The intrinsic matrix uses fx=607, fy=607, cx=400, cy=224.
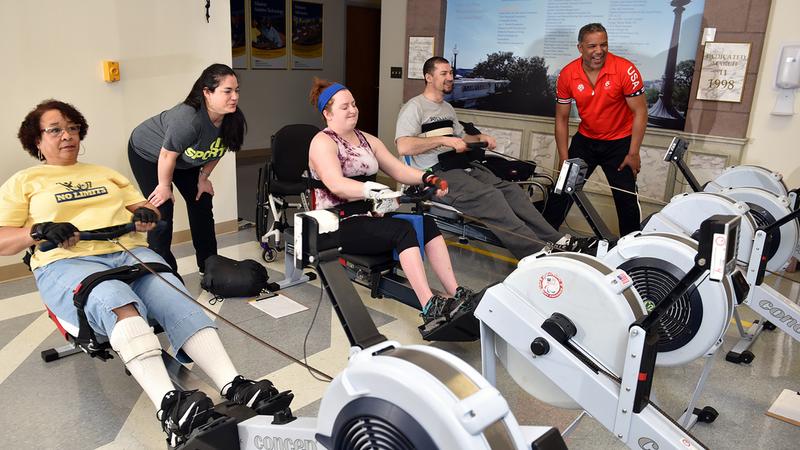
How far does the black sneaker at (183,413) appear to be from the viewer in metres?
1.77

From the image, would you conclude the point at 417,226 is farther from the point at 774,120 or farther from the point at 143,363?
the point at 774,120

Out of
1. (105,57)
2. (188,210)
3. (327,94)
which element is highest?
(105,57)

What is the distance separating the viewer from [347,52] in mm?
9320

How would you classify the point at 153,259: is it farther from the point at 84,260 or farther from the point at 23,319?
the point at 23,319

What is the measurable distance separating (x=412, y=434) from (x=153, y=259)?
5.28 feet

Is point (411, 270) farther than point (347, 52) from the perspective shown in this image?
No

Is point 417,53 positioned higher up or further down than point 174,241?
higher up

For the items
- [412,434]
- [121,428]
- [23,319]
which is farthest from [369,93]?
[412,434]

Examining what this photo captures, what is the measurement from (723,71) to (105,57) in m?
4.28

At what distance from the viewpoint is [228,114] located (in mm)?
3322

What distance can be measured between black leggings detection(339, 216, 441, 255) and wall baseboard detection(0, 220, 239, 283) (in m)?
1.95

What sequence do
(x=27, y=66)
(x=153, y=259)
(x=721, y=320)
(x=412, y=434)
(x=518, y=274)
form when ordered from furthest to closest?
(x=27, y=66) < (x=153, y=259) < (x=721, y=320) < (x=518, y=274) < (x=412, y=434)

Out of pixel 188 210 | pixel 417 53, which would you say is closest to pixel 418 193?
pixel 188 210

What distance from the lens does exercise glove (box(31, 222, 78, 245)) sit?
6.81 ft
